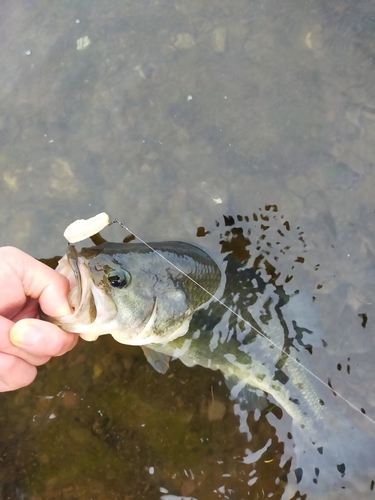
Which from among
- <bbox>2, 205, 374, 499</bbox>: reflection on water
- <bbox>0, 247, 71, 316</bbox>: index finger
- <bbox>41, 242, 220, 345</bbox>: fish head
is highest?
<bbox>0, 247, 71, 316</bbox>: index finger

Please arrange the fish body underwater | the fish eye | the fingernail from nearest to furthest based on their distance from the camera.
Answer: the fingernail, the fish eye, the fish body underwater

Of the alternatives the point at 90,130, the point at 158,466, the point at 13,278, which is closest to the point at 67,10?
the point at 90,130

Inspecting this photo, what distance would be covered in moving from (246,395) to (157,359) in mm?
796

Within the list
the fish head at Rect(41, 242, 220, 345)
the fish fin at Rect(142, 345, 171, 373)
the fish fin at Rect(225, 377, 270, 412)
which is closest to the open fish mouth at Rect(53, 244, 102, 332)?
the fish head at Rect(41, 242, 220, 345)

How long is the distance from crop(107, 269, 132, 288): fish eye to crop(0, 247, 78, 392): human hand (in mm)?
279

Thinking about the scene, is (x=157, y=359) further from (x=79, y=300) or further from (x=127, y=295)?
(x=79, y=300)

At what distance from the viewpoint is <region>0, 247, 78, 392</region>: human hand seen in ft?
8.10

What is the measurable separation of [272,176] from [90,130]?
157cm

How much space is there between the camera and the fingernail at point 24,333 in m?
2.39

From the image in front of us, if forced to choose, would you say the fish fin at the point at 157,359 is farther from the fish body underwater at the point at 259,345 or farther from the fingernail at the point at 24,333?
the fingernail at the point at 24,333

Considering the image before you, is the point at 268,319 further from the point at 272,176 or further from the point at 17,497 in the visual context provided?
the point at 17,497

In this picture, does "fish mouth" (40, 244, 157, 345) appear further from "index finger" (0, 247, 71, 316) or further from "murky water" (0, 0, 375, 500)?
"murky water" (0, 0, 375, 500)

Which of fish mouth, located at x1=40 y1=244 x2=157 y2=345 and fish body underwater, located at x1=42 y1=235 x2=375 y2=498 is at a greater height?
fish mouth, located at x1=40 y1=244 x2=157 y2=345

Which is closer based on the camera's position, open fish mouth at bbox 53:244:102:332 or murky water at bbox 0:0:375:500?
open fish mouth at bbox 53:244:102:332
